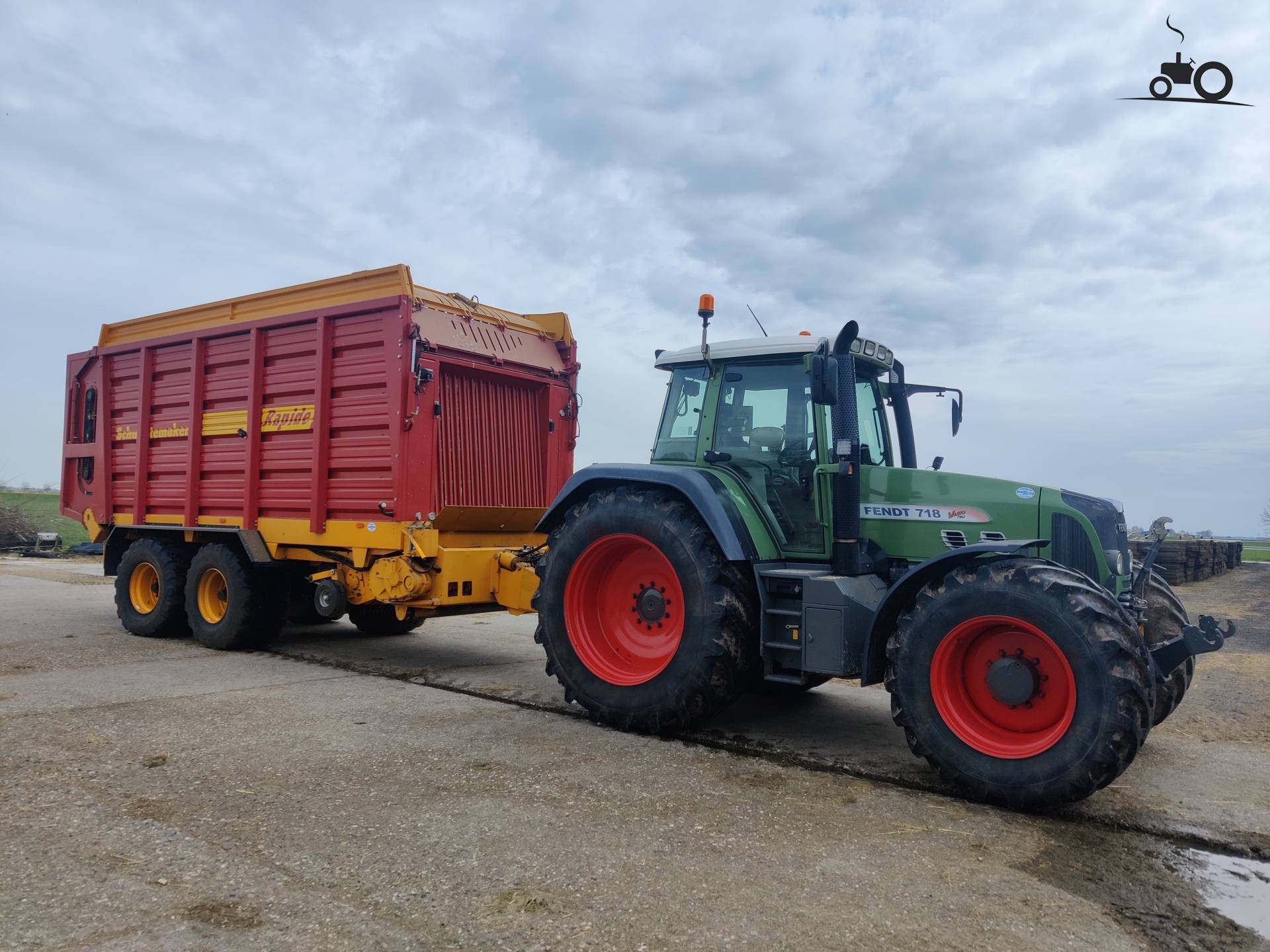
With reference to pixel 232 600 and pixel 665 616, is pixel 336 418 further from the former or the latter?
pixel 665 616

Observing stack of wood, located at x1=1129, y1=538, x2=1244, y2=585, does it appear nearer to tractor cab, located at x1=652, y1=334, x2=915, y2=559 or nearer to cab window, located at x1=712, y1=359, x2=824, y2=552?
tractor cab, located at x1=652, y1=334, x2=915, y2=559

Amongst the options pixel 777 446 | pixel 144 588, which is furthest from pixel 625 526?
pixel 144 588

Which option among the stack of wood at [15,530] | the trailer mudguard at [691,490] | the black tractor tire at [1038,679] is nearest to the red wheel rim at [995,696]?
the black tractor tire at [1038,679]

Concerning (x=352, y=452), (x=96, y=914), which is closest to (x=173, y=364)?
(x=352, y=452)

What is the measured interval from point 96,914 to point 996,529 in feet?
13.9

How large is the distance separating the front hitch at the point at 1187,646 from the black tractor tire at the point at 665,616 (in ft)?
6.65

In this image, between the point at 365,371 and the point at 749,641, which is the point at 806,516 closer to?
the point at 749,641

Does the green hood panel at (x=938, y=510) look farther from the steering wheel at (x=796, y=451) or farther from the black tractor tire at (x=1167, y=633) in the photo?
the black tractor tire at (x=1167, y=633)

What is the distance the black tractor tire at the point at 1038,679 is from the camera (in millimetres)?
3848

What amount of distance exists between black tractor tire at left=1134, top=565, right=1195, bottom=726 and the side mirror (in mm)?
2248

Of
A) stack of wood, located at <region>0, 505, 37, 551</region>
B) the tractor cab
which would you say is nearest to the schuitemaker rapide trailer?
the tractor cab

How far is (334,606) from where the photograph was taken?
24.4ft

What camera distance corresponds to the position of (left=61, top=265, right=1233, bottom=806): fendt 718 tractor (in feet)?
13.9

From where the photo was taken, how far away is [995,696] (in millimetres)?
4219
